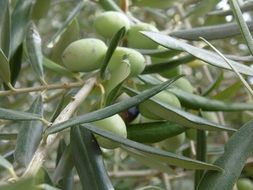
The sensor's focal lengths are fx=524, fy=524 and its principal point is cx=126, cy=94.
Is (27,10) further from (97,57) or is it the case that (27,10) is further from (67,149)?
(67,149)

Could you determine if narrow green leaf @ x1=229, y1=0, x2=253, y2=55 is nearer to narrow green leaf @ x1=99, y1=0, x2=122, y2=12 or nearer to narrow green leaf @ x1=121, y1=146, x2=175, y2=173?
narrow green leaf @ x1=121, y1=146, x2=175, y2=173

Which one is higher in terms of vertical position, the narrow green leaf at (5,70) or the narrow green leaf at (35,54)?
the narrow green leaf at (5,70)

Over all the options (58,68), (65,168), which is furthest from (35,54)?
A: (65,168)

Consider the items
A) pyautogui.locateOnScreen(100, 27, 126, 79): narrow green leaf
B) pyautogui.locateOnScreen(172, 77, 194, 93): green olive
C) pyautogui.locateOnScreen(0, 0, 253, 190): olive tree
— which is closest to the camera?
pyautogui.locateOnScreen(0, 0, 253, 190): olive tree

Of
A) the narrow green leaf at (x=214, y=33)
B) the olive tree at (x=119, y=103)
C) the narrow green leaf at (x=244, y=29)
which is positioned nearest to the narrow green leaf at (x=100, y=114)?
the olive tree at (x=119, y=103)

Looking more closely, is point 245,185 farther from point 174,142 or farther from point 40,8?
point 40,8

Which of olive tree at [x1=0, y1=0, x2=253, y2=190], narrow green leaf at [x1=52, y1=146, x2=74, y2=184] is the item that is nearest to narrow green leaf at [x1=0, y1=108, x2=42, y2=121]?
olive tree at [x1=0, y1=0, x2=253, y2=190]

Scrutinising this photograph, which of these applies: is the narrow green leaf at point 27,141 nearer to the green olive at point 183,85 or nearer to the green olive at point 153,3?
the green olive at point 183,85
